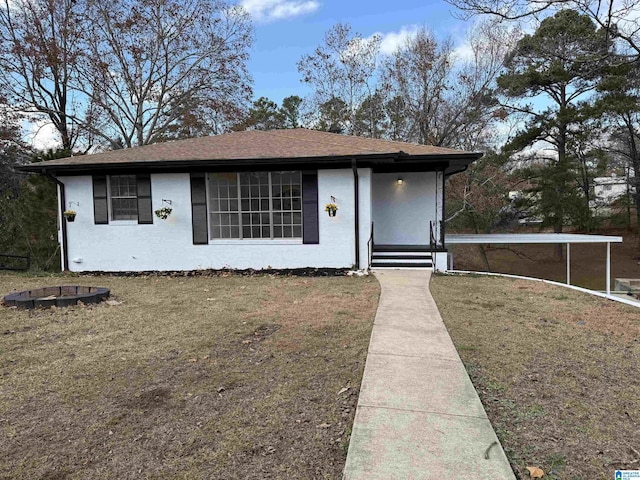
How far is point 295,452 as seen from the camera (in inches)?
100.0

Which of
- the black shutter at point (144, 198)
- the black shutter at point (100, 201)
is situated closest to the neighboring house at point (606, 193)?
the black shutter at point (144, 198)

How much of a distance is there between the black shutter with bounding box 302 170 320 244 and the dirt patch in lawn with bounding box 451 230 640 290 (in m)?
11.7

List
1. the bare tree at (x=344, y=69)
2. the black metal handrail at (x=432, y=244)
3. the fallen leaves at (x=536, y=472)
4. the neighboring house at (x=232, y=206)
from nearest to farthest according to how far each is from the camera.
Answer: the fallen leaves at (x=536, y=472) < the neighboring house at (x=232, y=206) < the black metal handrail at (x=432, y=244) < the bare tree at (x=344, y=69)

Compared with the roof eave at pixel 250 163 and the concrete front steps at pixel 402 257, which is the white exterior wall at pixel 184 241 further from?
the concrete front steps at pixel 402 257

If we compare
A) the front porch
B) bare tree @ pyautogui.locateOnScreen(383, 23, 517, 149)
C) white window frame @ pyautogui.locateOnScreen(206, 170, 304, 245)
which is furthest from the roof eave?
bare tree @ pyautogui.locateOnScreen(383, 23, 517, 149)

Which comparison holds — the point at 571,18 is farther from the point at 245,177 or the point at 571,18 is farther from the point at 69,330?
the point at 69,330

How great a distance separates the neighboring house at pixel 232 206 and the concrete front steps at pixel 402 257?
26mm

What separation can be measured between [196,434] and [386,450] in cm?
125

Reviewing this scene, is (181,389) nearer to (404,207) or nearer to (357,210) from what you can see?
(357,210)

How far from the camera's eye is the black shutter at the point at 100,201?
409 inches

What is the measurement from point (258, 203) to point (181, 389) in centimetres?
749

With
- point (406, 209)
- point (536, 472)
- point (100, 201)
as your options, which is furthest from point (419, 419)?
point (100, 201)

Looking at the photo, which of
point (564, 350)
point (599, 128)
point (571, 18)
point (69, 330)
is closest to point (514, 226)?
point (599, 128)

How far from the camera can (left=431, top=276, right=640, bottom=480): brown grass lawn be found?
2537 millimetres
